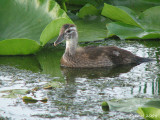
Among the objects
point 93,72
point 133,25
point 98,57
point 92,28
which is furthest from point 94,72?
point 92,28

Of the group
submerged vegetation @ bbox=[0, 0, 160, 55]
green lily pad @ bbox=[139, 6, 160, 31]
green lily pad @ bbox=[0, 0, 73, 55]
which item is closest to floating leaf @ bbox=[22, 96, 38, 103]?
submerged vegetation @ bbox=[0, 0, 160, 55]

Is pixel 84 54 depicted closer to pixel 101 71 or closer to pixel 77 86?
pixel 101 71

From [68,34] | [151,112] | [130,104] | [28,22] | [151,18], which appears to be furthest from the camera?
[151,18]

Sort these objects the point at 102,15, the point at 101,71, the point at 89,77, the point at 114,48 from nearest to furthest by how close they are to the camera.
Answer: the point at 89,77, the point at 101,71, the point at 114,48, the point at 102,15

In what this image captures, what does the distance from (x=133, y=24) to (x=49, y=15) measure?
2.12 meters

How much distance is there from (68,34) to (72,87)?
2129 mm

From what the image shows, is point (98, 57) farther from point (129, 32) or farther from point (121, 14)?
point (121, 14)

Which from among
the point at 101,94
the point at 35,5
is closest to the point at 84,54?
the point at 35,5

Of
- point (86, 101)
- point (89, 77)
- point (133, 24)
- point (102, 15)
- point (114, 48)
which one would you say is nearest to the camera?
point (86, 101)

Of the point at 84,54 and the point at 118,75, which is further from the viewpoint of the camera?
the point at 84,54

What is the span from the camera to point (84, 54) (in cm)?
930

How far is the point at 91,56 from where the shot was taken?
30.3 ft

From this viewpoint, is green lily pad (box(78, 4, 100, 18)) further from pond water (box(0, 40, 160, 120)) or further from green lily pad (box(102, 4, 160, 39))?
pond water (box(0, 40, 160, 120))

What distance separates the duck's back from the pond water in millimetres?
227
